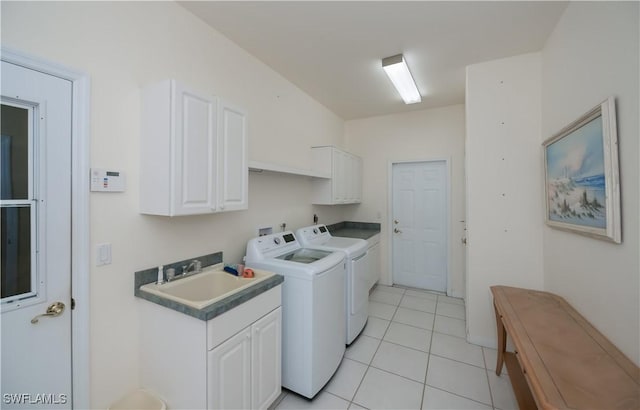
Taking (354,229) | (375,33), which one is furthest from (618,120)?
(354,229)

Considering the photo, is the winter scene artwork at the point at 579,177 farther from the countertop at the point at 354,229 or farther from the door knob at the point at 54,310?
the door knob at the point at 54,310

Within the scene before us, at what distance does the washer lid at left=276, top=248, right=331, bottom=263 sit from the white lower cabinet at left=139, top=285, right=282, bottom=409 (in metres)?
0.64

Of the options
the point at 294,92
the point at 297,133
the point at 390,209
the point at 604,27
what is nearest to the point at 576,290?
the point at 604,27

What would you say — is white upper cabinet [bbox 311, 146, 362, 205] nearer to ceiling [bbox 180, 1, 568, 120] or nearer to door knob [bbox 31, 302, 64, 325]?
ceiling [bbox 180, 1, 568, 120]

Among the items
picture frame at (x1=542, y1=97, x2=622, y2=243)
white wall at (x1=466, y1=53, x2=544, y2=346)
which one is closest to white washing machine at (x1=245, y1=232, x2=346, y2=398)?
white wall at (x1=466, y1=53, x2=544, y2=346)

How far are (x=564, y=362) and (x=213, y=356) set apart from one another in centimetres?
172

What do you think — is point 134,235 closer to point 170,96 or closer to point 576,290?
point 170,96

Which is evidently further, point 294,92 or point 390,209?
point 390,209

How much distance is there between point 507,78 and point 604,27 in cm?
116

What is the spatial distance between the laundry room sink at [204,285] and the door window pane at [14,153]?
0.77m

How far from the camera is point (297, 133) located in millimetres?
3121

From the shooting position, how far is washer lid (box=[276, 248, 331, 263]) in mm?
2357

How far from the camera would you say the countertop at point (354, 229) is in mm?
3904

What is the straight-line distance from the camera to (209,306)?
1313 mm
